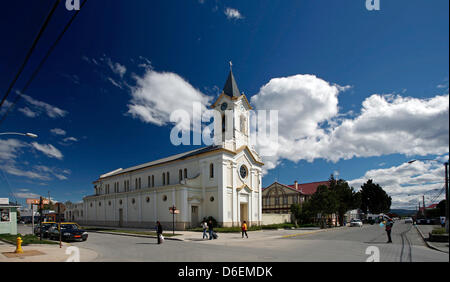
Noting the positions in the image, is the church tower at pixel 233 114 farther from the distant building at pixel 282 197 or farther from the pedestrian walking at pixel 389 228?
the distant building at pixel 282 197

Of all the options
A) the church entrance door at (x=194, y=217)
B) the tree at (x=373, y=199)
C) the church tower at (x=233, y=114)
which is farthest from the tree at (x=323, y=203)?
the tree at (x=373, y=199)

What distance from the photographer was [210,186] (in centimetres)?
3931

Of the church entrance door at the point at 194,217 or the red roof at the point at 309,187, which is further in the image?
the red roof at the point at 309,187

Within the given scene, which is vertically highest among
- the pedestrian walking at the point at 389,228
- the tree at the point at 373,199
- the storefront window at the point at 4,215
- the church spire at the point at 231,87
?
the church spire at the point at 231,87

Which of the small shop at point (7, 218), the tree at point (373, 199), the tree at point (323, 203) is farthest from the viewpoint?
the tree at point (373, 199)

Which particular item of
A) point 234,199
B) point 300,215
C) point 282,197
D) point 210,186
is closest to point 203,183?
point 210,186

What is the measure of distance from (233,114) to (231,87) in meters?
4.84

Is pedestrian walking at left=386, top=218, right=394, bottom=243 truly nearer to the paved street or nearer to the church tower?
the paved street

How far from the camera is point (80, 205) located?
6725cm

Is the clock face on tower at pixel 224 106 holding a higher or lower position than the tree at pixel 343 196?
higher

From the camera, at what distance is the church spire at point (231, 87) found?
43869 mm
